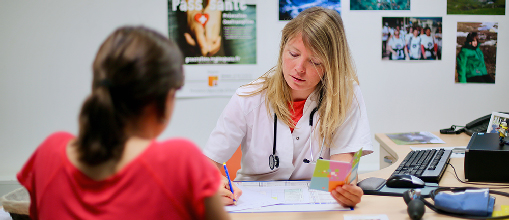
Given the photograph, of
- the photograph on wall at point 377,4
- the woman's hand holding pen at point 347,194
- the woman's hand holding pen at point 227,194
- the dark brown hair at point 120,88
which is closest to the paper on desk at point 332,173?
the woman's hand holding pen at point 347,194

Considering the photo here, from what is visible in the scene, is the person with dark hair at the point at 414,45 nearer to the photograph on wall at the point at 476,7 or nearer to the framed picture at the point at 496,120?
the photograph on wall at the point at 476,7

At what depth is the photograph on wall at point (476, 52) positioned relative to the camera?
9.29 feet

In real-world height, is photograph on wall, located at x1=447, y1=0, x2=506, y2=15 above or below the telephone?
above

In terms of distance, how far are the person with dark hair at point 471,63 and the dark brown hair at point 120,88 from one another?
2.79 m

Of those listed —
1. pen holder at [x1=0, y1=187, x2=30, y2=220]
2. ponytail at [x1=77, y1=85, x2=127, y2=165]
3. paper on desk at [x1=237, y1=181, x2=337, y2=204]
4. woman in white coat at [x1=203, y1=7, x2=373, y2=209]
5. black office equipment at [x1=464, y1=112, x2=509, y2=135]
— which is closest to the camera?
ponytail at [x1=77, y1=85, x2=127, y2=165]

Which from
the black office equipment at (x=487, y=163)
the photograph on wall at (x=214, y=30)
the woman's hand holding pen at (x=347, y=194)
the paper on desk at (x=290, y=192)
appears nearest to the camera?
the woman's hand holding pen at (x=347, y=194)

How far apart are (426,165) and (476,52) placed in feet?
5.79

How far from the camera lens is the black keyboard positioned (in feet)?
4.55

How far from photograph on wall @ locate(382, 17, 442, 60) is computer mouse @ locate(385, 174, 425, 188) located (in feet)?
5.63

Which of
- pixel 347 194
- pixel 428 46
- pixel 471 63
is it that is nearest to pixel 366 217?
pixel 347 194

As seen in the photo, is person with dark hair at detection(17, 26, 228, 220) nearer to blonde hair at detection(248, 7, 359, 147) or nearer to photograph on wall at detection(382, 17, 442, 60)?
blonde hair at detection(248, 7, 359, 147)

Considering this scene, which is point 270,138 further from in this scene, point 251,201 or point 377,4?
point 377,4

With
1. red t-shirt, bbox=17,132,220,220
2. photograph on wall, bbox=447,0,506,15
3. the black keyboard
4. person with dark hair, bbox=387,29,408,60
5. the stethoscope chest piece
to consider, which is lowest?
the black keyboard

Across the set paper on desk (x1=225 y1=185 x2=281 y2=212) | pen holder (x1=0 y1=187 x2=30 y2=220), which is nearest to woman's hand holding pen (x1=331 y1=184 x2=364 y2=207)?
paper on desk (x1=225 y1=185 x2=281 y2=212)
